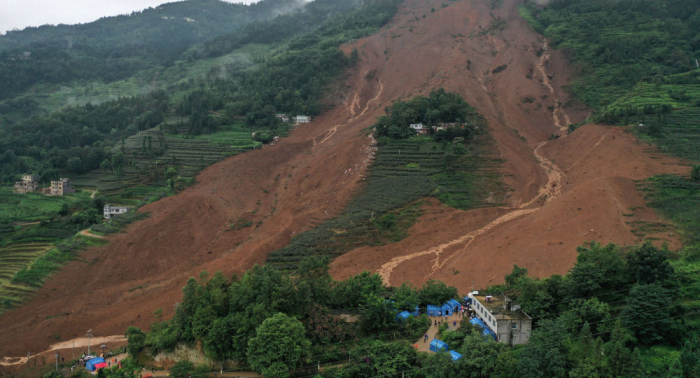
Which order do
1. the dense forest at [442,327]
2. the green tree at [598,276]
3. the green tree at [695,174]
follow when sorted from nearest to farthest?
1. the dense forest at [442,327]
2. the green tree at [598,276]
3. the green tree at [695,174]

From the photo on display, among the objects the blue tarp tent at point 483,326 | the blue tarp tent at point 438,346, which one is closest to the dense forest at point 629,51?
the blue tarp tent at point 483,326

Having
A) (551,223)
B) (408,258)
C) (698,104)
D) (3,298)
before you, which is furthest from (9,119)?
(698,104)

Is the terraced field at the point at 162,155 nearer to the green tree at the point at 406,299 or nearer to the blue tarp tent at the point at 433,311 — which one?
the green tree at the point at 406,299

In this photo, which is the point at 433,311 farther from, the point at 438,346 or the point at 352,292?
the point at 352,292

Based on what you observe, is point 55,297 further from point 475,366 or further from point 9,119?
point 9,119

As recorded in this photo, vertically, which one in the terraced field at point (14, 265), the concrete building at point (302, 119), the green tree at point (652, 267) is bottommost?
the terraced field at point (14, 265)

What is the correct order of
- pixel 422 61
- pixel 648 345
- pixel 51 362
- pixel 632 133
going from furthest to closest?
1. pixel 422 61
2. pixel 632 133
3. pixel 51 362
4. pixel 648 345
